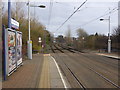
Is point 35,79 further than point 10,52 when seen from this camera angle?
No

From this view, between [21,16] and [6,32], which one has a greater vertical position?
[21,16]

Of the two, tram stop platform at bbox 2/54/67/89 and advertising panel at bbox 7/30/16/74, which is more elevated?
advertising panel at bbox 7/30/16/74

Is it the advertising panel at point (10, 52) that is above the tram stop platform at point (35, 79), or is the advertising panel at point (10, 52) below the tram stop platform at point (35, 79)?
above

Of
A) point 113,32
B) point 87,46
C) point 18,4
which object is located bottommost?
point 87,46

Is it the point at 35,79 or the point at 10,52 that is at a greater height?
the point at 10,52

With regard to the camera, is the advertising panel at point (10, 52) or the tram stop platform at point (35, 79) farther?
the advertising panel at point (10, 52)

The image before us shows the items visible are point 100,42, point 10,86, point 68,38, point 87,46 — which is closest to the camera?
point 10,86

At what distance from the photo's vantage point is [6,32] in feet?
35.0

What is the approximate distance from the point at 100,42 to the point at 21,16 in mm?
29675

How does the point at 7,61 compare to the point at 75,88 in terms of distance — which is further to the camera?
the point at 7,61

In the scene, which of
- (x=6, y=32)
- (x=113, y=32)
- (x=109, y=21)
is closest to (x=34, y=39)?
(x=109, y=21)

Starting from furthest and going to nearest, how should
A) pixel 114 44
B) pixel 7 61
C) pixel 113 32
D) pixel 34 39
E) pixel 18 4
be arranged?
pixel 113 32 → pixel 114 44 → pixel 34 39 → pixel 18 4 → pixel 7 61

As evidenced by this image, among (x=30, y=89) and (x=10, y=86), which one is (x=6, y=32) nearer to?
(x=10, y=86)

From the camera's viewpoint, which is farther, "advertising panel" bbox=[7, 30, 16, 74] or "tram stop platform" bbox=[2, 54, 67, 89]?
"advertising panel" bbox=[7, 30, 16, 74]
